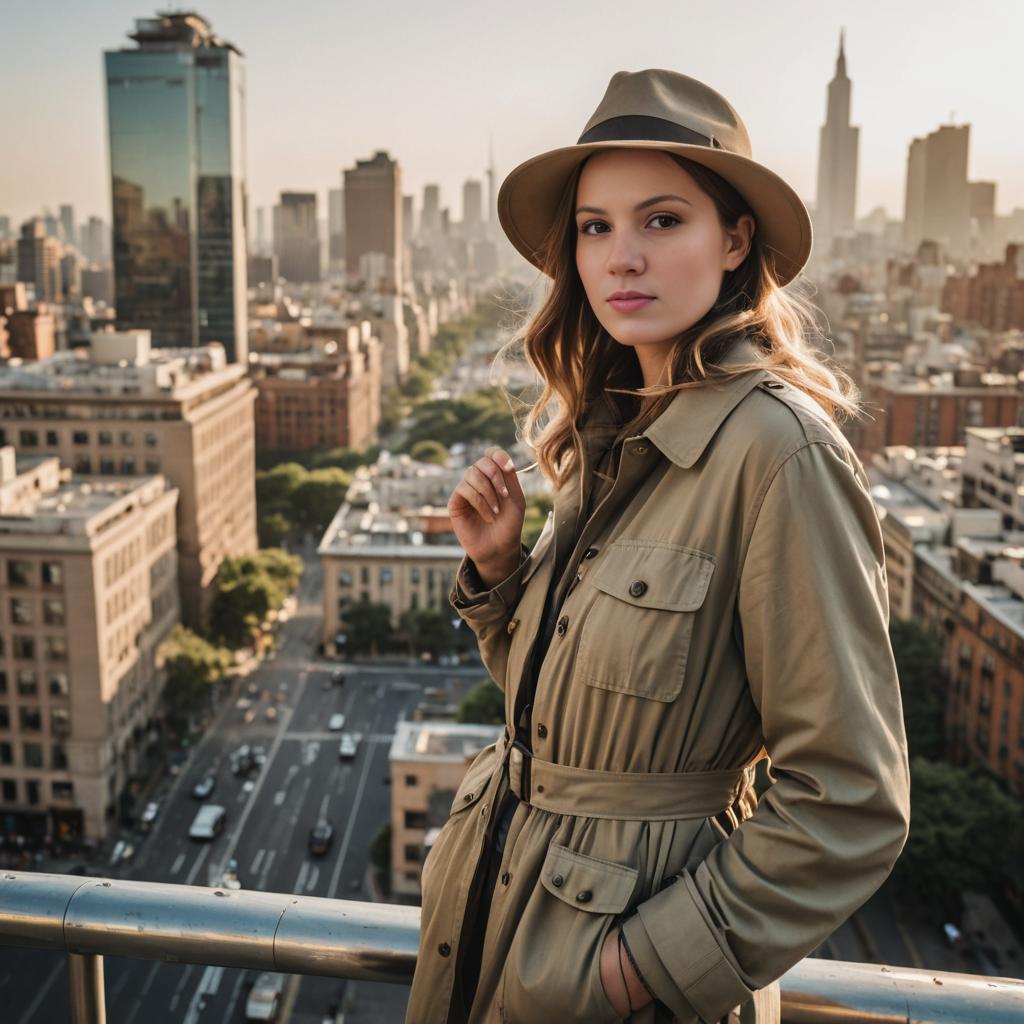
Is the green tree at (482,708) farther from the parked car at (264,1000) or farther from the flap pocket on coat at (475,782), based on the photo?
the flap pocket on coat at (475,782)

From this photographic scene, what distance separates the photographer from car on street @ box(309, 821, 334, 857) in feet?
75.2

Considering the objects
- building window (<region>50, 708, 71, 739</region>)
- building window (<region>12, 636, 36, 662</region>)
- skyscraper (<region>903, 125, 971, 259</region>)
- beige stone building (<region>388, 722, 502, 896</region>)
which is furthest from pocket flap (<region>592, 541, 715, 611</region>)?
skyscraper (<region>903, 125, 971, 259</region>)

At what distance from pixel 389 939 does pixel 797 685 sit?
0.97 metres

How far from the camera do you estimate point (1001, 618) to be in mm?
23375

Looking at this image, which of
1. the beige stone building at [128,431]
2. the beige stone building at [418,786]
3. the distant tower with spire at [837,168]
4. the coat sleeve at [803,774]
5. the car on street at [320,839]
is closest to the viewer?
the coat sleeve at [803,774]

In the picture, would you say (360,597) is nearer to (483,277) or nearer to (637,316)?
(637,316)

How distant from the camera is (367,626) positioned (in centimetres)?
3497

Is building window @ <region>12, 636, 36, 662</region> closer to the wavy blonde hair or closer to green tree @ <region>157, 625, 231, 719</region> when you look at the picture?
green tree @ <region>157, 625, 231, 719</region>

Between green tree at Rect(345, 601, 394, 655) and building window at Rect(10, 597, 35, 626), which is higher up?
building window at Rect(10, 597, 35, 626)

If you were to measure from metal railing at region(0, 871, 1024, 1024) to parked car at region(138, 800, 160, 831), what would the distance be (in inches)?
944

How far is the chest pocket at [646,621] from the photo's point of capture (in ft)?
6.26

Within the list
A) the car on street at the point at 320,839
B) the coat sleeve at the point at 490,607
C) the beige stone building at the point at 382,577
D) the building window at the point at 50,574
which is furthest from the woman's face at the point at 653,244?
the beige stone building at the point at 382,577

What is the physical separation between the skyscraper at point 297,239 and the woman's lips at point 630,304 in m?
140

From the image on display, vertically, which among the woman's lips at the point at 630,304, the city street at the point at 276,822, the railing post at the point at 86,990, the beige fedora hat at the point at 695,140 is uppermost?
the beige fedora hat at the point at 695,140
